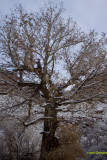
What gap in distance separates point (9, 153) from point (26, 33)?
7603 mm

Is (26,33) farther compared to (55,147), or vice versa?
(26,33)

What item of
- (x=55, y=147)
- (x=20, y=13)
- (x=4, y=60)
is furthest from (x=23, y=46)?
(x=55, y=147)

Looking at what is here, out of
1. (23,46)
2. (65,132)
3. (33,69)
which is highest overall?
(23,46)

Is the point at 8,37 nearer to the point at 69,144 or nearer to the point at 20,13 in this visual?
the point at 20,13

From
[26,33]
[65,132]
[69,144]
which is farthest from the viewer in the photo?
[26,33]

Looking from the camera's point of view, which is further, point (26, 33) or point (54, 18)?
point (54, 18)

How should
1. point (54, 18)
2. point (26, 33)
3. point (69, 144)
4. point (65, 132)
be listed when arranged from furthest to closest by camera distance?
point (54, 18), point (26, 33), point (65, 132), point (69, 144)

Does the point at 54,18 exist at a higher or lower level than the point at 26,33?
higher

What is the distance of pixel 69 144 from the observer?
7.42m

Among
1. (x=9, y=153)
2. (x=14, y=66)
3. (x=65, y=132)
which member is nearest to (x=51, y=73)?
(x=14, y=66)

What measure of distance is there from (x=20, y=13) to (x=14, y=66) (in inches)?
134

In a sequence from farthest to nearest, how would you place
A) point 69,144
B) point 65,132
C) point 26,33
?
point 26,33
point 65,132
point 69,144

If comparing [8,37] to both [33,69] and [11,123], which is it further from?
[11,123]

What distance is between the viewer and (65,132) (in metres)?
7.89
